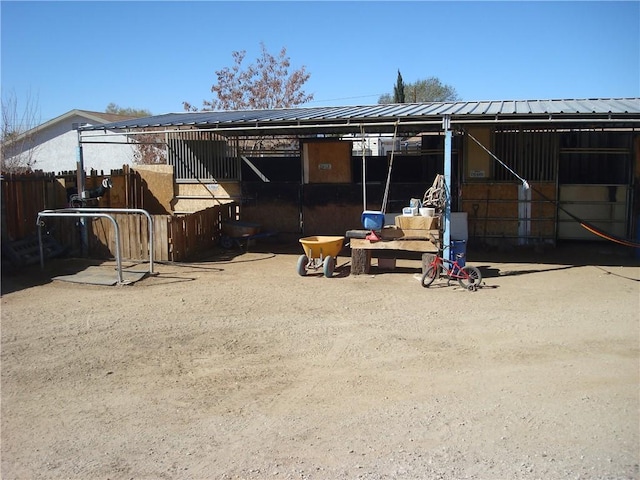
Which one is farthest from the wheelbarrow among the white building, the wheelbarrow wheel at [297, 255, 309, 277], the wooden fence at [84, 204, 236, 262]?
the white building

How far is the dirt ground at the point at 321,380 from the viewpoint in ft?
13.7

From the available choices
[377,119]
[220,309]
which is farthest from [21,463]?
[377,119]

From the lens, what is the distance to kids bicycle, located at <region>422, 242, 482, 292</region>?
9.59 metres

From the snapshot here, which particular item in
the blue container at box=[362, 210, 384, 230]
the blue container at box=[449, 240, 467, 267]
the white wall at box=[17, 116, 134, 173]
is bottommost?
the blue container at box=[449, 240, 467, 267]

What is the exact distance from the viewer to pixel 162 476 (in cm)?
400

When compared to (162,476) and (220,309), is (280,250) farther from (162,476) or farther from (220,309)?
(162,476)

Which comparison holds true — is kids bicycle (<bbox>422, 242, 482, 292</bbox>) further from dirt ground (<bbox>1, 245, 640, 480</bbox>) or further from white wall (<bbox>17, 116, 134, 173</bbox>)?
white wall (<bbox>17, 116, 134, 173</bbox>)

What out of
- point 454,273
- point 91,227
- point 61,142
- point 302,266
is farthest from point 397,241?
point 61,142

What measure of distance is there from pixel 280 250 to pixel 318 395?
855cm

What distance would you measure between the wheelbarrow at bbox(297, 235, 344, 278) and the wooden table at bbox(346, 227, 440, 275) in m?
0.43

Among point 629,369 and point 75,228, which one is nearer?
point 629,369

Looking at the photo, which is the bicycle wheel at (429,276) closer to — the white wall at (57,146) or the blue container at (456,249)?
the blue container at (456,249)

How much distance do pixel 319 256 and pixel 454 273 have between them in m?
2.49

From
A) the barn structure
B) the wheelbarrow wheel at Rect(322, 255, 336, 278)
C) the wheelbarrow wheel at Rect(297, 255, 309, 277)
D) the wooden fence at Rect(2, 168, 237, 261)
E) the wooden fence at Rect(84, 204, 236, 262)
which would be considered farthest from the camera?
the barn structure
